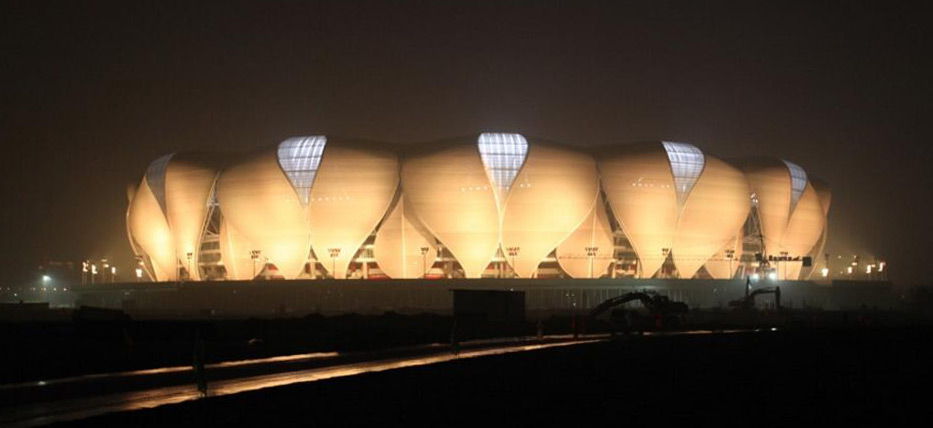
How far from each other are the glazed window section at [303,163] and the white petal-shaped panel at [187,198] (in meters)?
11.9

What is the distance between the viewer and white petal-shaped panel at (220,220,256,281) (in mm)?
107625

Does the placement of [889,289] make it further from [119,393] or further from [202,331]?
[119,393]

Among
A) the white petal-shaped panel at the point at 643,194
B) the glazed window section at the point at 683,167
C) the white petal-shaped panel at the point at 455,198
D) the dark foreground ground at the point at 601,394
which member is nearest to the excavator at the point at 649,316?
the dark foreground ground at the point at 601,394

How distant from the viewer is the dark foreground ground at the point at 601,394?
18.5 m

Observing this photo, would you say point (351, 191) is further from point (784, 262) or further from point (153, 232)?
point (784, 262)

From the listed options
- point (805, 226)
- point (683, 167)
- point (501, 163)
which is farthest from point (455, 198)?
point (805, 226)

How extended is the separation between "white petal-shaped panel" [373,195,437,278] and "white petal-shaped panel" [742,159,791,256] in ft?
119

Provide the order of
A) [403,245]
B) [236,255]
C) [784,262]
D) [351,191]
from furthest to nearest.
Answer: [784,262] < [236,255] < [403,245] < [351,191]

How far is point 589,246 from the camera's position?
10606cm

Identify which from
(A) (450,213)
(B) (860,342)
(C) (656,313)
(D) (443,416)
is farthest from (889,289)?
(D) (443,416)

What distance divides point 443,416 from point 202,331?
1120 inches

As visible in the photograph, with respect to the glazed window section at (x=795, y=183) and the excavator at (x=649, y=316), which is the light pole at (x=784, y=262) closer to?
the glazed window section at (x=795, y=183)

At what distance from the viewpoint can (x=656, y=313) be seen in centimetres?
5797

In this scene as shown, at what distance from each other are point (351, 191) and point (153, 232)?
3018 centimetres
